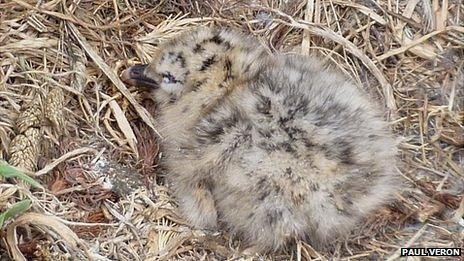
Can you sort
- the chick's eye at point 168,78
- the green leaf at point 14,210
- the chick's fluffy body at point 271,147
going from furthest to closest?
the chick's eye at point 168,78
the chick's fluffy body at point 271,147
the green leaf at point 14,210

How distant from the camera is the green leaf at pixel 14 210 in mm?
2133

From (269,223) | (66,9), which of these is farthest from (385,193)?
(66,9)

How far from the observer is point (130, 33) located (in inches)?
114

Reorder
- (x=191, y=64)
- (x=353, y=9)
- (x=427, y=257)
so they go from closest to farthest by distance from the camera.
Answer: (x=427, y=257) → (x=191, y=64) → (x=353, y=9)

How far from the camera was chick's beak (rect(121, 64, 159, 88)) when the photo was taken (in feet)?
9.02

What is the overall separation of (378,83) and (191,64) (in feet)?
2.14

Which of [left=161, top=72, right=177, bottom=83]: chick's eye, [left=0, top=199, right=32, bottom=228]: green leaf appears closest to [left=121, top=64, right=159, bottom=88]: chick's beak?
[left=161, top=72, right=177, bottom=83]: chick's eye

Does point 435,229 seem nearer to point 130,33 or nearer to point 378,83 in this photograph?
point 378,83

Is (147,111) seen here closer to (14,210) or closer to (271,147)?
(271,147)

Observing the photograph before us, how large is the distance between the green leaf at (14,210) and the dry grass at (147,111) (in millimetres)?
55

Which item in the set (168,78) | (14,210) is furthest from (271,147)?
(14,210)

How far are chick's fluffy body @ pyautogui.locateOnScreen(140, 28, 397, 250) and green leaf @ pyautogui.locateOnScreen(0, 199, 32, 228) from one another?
1.88 ft

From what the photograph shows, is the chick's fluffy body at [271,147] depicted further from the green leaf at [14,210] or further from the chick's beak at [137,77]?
the green leaf at [14,210]

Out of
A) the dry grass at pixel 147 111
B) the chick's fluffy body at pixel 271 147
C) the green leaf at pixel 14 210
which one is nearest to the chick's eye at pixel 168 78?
the chick's fluffy body at pixel 271 147
